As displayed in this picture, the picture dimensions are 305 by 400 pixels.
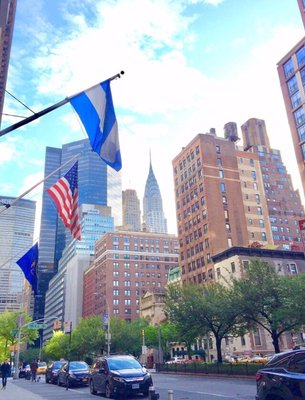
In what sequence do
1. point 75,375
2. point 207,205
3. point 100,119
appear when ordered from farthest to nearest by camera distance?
1. point 207,205
2. point 75,375
3. point 100,119

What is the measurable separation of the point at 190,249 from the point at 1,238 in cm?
3855

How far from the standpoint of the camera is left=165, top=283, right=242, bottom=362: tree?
34250 millimetres

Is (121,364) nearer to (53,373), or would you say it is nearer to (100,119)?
(100,119)

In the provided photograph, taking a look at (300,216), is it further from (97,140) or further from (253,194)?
(97,140)

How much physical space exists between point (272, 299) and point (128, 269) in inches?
3842

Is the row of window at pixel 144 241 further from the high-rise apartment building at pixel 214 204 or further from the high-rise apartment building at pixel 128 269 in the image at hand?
the high-rise apartment building at pixel 214 204

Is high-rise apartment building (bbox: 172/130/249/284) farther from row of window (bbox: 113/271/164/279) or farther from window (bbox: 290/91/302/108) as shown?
row of window (bbox: 113/271/164/279)

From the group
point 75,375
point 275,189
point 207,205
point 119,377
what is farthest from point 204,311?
point 275,189

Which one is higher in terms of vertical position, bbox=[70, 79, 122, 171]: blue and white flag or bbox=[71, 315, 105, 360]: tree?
bbox=[70, 79, 122, 171]: blue and white flag

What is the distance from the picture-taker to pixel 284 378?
8359 mm

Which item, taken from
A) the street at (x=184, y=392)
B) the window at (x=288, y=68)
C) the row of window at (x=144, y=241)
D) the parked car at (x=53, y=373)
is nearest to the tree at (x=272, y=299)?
the street at (x=184, y=392)

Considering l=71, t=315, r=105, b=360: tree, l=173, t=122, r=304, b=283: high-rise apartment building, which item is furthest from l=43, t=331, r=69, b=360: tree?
l=173, t=122, r=304, b=283: high-rise apartment building

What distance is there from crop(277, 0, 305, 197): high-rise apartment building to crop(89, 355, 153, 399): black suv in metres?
51.0

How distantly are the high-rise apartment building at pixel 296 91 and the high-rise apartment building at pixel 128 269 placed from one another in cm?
7147
